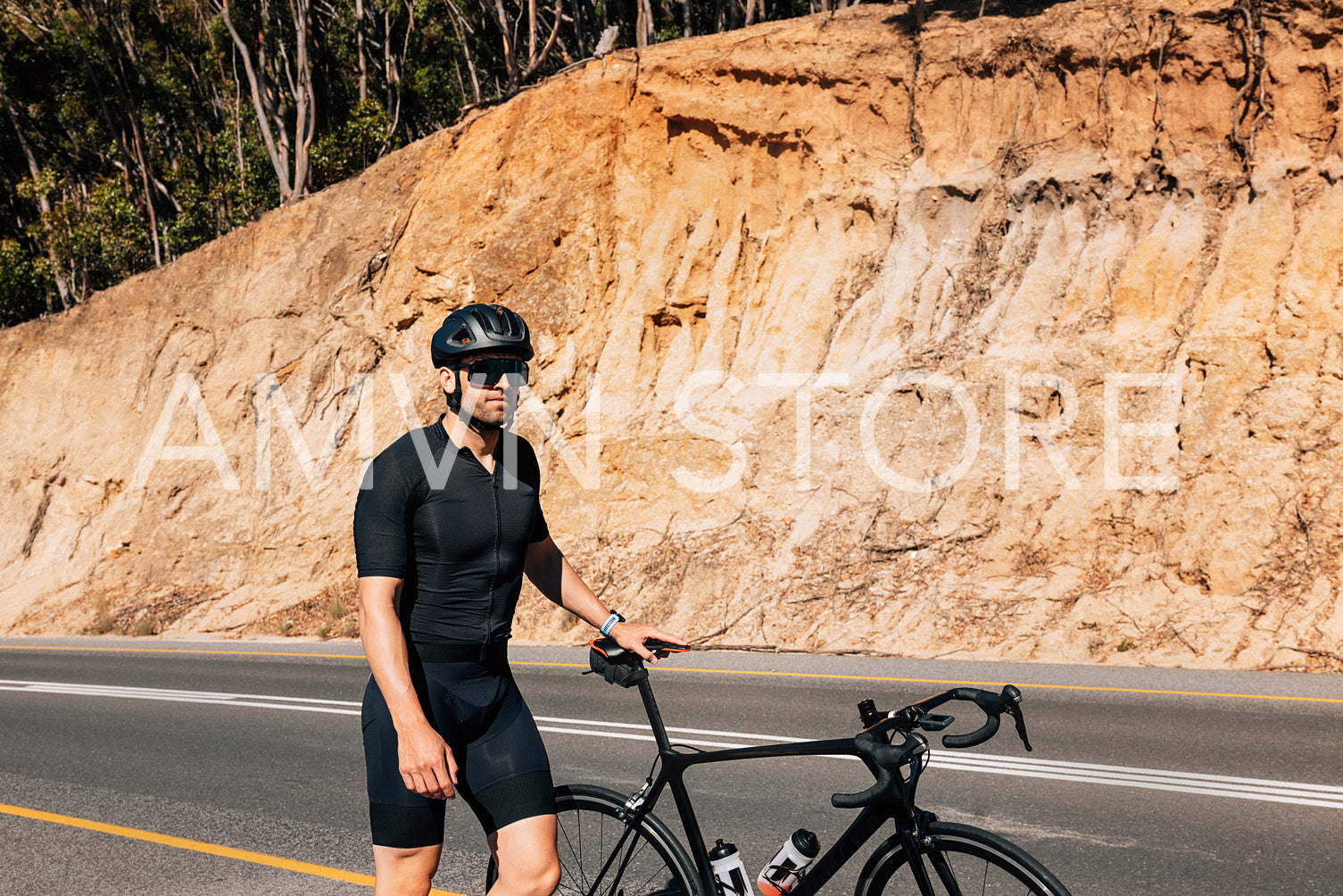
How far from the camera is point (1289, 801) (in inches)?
237

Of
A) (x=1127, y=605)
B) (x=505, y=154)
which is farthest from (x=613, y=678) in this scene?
(x=505, y=154)

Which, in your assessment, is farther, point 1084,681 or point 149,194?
point 149,194

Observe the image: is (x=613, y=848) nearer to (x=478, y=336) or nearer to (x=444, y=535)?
(x=444, y=535)

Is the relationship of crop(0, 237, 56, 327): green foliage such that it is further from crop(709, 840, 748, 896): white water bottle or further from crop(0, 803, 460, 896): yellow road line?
crop(709, 840, 748, 896): white water bottle

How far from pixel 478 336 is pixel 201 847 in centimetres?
407

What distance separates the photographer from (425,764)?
9.48ft

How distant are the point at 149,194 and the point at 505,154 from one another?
15.6m

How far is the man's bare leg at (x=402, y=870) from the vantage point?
3.05 metres

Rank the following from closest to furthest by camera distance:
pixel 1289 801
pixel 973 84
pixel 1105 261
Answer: pixel 1289 801, pixel 1105 261, pixel 973 84

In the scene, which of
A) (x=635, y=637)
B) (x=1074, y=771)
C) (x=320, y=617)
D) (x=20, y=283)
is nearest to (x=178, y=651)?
(x=320, y=617)

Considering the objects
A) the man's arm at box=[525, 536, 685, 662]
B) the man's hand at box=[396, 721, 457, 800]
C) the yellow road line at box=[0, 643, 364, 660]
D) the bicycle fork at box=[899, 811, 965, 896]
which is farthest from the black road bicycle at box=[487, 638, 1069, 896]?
the yellow road line at box=[0, 643, 364, 660]

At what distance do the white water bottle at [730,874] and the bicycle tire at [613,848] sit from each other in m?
0.08

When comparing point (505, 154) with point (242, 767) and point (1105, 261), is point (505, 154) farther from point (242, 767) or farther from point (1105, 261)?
point (242, 767)

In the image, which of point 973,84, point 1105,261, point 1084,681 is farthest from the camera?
point 973,84
